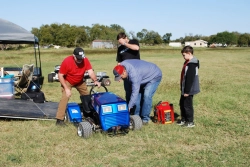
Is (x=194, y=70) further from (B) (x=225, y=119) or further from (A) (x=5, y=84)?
(A) (x=5, y=84)

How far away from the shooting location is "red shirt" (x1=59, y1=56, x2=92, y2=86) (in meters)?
5.61

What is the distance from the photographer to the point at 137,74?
5.21m

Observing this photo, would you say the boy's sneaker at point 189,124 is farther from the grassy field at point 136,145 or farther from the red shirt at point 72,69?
the red shirt at point 72,69

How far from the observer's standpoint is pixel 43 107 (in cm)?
710

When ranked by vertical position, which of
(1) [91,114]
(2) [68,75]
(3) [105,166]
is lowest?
(3) [105,166]

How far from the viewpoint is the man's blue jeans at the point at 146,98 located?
227 inches

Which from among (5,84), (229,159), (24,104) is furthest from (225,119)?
(5,84)

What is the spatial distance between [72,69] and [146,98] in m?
1.64

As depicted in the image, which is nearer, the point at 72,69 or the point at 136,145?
the point at 136,145

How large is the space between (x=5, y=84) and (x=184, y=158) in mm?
6100

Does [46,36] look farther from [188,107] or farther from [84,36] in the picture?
[188,107]

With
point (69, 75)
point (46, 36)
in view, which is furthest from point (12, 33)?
point (46, 36)

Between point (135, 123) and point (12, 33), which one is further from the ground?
point (12, 33)

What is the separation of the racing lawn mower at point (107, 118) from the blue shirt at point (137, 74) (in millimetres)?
245
